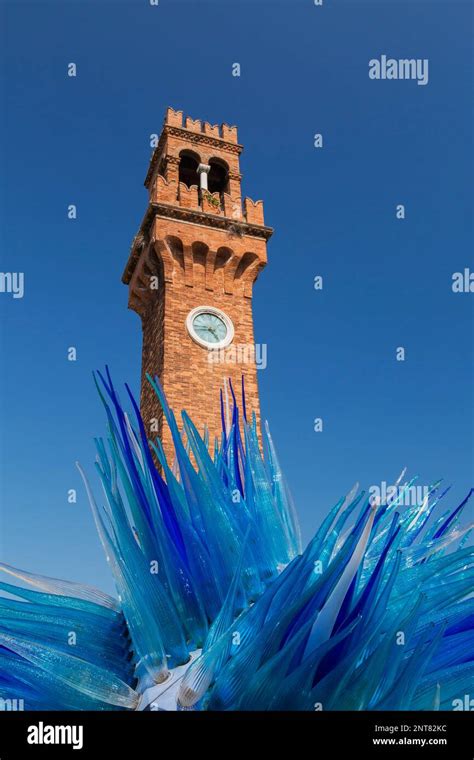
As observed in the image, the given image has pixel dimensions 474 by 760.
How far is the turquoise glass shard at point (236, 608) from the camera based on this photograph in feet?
20.1

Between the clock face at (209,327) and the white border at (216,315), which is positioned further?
the clock face at (209,327)

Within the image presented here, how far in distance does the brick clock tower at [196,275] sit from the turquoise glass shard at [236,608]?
4.64m

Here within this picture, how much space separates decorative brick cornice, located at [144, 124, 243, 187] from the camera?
18.2 metres

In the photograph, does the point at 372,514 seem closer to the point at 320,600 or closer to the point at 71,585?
the point at 320,600

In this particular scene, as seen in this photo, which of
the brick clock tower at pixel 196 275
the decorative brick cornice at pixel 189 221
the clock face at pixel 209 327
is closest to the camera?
the brick clock tower at pixel 196 275

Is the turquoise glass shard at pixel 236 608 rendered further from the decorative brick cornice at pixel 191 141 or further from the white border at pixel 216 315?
the decorative brick cornice at pixel 191 141

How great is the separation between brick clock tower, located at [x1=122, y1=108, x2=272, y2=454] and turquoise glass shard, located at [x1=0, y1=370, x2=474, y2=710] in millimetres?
4639
